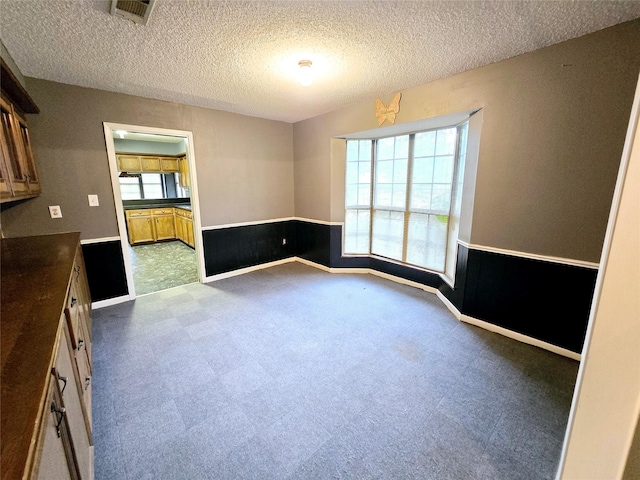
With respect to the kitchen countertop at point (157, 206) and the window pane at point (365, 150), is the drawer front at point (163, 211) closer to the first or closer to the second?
the kitchen countertop at point (157, 206)

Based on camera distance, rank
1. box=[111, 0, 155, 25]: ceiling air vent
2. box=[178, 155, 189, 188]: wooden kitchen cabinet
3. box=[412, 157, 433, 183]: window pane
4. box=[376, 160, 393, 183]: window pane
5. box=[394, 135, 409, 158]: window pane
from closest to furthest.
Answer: box=[111, 0, 155, 25]: ceiling air vent, box=[412, 157, 433, 183]: window pane, box=[394, 135, 409, 158]: window pane, box=[376, 160, 393, 183]: window pane, box=[178, 155, 189, 188]: wooden kitchen cabinet

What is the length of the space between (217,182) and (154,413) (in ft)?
9.40

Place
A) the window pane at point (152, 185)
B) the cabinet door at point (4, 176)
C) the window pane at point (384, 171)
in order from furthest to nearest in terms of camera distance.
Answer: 1. the window pane at point (152, 185)
2. the window pane at point (384, 171)
3. the cabinet door at point (4, 176)

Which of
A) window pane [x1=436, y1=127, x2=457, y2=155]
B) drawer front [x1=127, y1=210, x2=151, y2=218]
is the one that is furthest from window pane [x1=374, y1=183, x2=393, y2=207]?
drawer front [x1=127, y1=210, x2=151, y2=218]

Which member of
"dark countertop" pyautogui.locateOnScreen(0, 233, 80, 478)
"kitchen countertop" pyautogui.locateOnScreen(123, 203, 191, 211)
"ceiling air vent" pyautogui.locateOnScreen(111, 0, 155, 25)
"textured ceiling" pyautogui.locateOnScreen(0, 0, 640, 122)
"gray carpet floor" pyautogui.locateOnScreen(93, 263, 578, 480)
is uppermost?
"textured ceiling" pyautogui.locateOnScreen(0, 0, 640, 122)

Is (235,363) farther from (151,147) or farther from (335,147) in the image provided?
(151,147)

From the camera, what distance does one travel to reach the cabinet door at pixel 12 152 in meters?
1.76

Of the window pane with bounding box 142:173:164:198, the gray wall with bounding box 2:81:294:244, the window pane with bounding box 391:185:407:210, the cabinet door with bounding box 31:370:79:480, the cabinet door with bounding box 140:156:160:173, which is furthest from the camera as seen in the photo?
the window pane with bounding box 142:173:164:198

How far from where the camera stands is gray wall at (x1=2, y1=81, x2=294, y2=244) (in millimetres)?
2561

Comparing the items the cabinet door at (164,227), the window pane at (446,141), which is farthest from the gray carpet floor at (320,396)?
the cabinet door at (164,227)

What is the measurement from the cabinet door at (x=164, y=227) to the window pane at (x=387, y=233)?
16.3ft

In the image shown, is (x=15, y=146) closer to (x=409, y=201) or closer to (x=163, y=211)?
(x=409, y=201)

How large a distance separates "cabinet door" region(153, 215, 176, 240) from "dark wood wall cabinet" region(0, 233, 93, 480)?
4.80 meters

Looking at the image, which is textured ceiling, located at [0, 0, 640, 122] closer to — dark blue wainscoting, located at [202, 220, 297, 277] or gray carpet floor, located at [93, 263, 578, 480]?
dark blue wainscoting, located at [202, 220, 297, 277]
